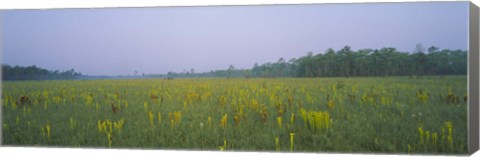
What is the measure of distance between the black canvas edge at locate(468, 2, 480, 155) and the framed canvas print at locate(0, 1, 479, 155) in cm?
2

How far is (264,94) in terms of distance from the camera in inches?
378

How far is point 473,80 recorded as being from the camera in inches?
347

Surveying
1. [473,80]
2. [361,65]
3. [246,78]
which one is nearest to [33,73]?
[246,78]

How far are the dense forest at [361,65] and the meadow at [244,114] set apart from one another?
0.25 ft

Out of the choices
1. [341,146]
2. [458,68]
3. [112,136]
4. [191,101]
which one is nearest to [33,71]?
[112,136]

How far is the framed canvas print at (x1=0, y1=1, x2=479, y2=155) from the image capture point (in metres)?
8.88

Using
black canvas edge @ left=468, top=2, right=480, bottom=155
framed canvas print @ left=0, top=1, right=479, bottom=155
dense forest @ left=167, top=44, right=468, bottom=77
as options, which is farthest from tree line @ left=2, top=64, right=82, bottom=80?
black canvas edge @ left=468, top=2, right=480, bottom=155

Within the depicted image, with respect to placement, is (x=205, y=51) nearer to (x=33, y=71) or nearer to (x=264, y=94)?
(x=264, y=94)

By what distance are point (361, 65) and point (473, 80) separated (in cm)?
123

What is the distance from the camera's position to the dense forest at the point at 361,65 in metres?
8.90

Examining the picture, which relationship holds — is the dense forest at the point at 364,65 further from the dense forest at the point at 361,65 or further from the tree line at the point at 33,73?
the tree line at the point at 33,73

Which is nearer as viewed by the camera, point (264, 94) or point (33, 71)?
point (264, 94)

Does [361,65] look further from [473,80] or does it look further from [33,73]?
[33,73]

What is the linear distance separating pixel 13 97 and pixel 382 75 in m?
4.53
